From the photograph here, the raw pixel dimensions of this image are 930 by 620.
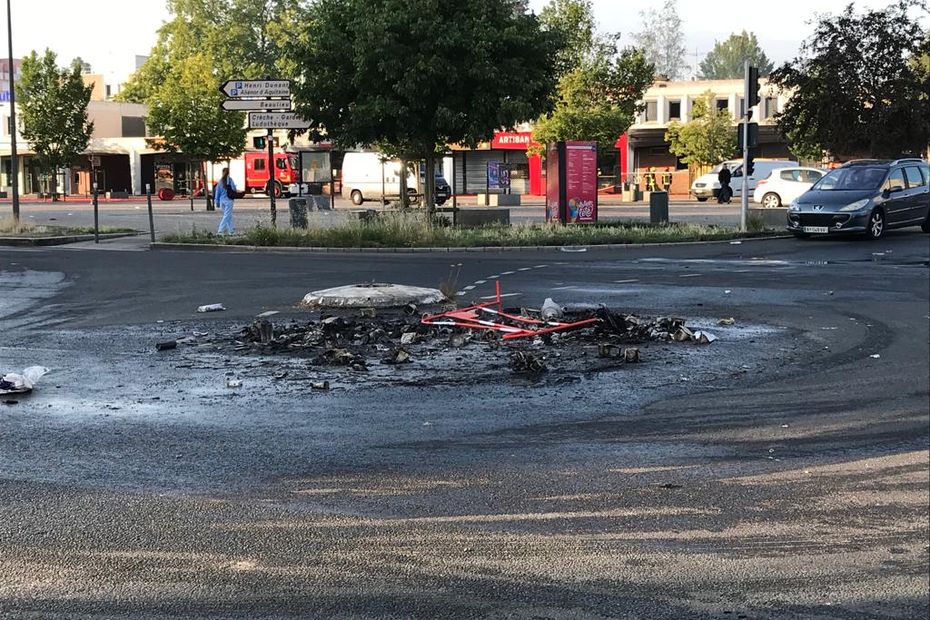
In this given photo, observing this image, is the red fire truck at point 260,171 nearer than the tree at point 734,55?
Yes

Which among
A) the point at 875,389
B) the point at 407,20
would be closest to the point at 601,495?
the point at 875,389

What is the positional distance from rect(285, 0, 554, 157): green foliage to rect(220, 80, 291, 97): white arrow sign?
306 centimetres

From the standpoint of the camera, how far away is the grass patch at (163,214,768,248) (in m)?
23.4

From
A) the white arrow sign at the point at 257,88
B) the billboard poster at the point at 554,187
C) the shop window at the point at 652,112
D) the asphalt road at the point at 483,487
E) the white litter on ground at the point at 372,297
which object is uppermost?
the shop window at the point at 652,112

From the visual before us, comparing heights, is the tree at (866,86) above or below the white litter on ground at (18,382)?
above

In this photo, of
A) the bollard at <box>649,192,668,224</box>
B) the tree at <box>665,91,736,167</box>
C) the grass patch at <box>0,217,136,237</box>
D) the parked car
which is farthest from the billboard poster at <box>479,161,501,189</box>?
the grass patch at <box>0,217,136,237</box>

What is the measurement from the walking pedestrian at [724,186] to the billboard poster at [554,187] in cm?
1988

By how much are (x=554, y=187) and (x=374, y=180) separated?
27.9 m

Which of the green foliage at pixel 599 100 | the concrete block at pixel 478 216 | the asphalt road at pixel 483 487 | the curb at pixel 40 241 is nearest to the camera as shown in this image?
the asphalt road at pixel 483 487

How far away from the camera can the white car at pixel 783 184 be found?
4119cm

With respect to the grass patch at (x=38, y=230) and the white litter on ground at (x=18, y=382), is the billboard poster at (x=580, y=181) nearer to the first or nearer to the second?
the grass patch at (x=38, y=230)

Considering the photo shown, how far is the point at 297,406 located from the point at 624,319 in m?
4.15

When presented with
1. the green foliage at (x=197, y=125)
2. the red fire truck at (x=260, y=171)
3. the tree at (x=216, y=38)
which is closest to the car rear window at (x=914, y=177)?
the green foliage at (x=197, y=125)

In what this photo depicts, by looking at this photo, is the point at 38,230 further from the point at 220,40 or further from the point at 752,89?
the point at 220,40
